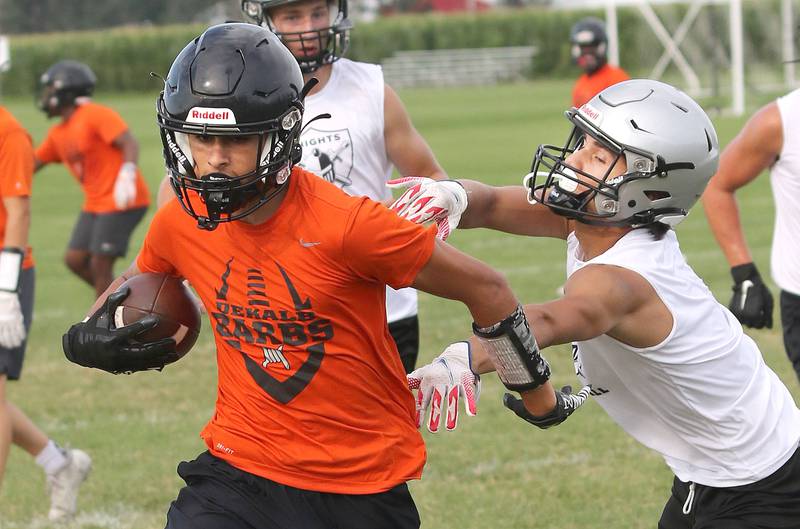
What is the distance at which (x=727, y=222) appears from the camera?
18.0ft

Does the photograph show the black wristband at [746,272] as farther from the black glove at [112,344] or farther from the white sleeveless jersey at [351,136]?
the black glove at [112,344]

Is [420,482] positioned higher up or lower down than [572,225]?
lower down

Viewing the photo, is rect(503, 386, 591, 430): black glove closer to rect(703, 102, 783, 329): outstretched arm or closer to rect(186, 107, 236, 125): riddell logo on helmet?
rect(186, 107, 236, 125): riddell logo on helmet

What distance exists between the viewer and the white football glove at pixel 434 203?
144 inches

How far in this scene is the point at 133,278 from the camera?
371cm

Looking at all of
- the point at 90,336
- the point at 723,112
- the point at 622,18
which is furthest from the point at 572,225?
the point at 622,18

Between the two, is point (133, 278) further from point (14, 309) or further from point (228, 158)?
point (14, 309)

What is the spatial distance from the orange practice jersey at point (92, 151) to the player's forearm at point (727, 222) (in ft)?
20.6

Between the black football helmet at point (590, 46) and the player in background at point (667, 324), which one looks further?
the black football helmet at point (590, 46)

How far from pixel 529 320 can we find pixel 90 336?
121 cm

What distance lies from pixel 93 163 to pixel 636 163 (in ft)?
25.7

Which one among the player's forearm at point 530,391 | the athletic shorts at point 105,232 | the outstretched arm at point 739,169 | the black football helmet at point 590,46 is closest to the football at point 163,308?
the player's forearm at point 530,391

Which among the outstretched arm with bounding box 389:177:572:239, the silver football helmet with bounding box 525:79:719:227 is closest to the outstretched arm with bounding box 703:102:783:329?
the outstretched arm with bounding box 389:177:572:239

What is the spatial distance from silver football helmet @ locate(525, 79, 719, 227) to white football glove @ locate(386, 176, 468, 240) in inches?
8.9
